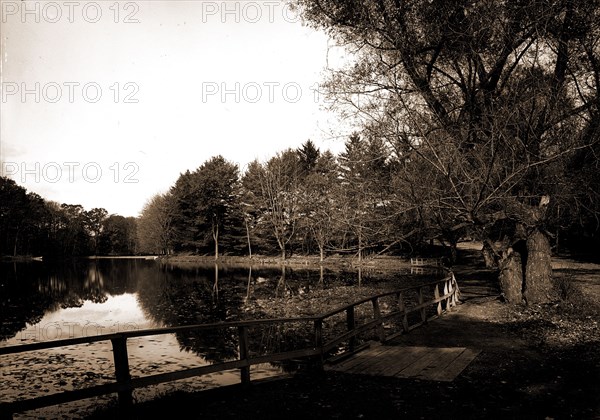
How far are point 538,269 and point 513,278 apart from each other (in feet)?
3.51

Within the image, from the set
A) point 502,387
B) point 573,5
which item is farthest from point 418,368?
point 573,5

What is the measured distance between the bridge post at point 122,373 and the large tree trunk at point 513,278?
13.6 metres

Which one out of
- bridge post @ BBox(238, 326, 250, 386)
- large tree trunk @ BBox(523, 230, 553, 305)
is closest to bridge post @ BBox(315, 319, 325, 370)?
bridge post @ BBox(238, 326, 250, 386)

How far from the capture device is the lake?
1179 centimetres

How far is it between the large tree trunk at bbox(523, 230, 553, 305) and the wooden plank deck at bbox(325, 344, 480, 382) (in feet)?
21.8

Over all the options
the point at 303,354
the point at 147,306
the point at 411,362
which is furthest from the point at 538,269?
the point at 147,306

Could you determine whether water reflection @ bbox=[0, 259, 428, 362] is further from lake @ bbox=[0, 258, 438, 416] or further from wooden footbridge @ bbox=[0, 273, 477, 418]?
wooden footbridge @ bbox=[0, 273, 477, 418]

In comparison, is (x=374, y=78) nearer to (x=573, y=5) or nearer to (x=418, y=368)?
(x=573, y=5)

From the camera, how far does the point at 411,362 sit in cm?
931

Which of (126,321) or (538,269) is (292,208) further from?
(538,269)

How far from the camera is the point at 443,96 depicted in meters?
15.1

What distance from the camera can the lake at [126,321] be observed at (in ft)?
38.7

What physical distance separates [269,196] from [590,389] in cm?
5720

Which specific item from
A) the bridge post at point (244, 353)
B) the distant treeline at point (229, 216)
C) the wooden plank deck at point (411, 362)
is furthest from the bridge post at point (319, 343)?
the distant treeline at point (229, 216)
